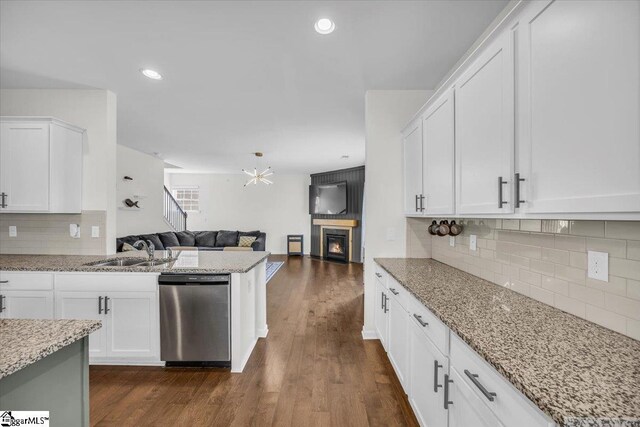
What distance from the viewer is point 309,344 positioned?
9.75 ft

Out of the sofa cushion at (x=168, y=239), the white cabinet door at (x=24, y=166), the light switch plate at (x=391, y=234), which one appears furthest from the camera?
the sofa cushion at (x=168, y=239)

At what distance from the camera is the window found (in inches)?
366

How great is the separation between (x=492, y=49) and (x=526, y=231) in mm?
1004

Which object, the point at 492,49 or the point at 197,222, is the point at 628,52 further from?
the point at 197,222

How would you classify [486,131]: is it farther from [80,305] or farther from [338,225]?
[338,225]

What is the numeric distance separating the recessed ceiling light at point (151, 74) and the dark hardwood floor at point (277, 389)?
2.67 m

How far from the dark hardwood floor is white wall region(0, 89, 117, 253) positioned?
1.68 meters

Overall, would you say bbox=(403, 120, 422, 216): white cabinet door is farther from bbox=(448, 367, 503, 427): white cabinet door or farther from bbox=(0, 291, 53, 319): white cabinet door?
bbox=(0, 291, 53, 319): white cabinet door

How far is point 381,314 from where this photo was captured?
9.18ft

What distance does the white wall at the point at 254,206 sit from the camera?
9258mm

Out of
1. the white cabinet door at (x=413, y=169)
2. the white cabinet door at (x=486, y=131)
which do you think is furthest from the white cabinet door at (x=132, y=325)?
the white cabinet door at (x=486, y=131)

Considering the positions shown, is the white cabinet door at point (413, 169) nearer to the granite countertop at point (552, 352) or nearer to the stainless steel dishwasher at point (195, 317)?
the granite countertop at point (552, 352)

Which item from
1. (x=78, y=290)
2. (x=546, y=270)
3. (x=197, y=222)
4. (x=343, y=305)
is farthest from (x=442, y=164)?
(x=197, y=222)

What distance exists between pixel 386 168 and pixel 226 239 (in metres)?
6.28
